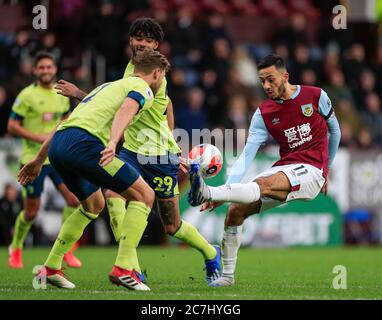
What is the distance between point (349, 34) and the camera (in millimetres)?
20766

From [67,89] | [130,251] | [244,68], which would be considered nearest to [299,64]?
[244,68]

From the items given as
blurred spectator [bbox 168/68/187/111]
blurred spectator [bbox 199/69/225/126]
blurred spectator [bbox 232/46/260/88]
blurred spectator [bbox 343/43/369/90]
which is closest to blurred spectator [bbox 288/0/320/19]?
blurred spectator [bbox 343/43/369/90]

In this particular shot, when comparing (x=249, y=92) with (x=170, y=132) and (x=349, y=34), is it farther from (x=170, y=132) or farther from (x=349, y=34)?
Answer: (x=170, y=132)

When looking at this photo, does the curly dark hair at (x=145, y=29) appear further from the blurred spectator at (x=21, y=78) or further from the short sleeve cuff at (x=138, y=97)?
the blurred spectator at (x=21, y=78)

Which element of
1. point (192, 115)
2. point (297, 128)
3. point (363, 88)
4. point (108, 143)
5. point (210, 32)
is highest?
point (210, 32)

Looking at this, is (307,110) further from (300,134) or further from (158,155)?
(158,155)

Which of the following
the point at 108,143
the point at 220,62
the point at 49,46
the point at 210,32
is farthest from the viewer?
the point at 210,32

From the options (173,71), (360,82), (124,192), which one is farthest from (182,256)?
(360,82)

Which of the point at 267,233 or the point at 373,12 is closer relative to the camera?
the point at 267,233

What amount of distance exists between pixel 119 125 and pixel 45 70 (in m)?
4.78

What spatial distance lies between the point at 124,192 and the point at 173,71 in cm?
990

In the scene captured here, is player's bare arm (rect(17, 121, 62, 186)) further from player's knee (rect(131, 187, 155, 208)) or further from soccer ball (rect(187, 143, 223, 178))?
soccer ball (rect(187, 143, 223, 178))

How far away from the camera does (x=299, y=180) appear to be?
28.7 ft

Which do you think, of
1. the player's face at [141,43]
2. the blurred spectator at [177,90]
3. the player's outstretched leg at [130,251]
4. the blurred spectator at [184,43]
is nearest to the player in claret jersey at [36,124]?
the player's face at [141,43]
